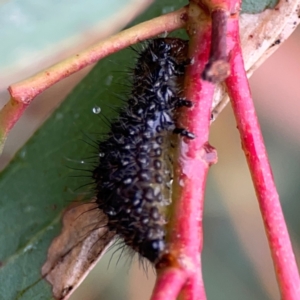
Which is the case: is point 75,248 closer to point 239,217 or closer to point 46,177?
point 46,177

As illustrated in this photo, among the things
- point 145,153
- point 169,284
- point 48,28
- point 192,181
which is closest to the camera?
point 169,284

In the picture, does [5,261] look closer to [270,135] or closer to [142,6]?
[142,6]

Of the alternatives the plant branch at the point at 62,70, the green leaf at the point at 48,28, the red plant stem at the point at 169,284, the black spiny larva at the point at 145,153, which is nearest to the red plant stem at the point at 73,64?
the plant branch at the point at 62,70

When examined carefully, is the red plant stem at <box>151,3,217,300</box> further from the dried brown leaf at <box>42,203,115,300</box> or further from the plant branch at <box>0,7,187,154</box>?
the dried brown leaf at <box>42,203,115,300</box>

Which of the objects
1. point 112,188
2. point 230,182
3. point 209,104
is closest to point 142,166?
point 112,188

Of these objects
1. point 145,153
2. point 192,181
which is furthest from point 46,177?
point 192,181

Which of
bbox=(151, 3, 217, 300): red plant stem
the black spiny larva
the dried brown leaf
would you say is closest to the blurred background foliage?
the dried brown leaf

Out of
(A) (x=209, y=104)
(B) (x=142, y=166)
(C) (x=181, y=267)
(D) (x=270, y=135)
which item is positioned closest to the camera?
(C) (x=181, y=267)
